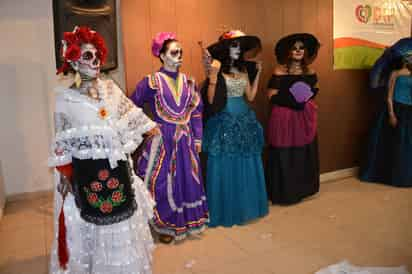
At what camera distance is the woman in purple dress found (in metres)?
2.68

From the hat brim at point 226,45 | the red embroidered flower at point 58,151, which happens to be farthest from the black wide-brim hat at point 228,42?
the red embroidered flower at point 58,151

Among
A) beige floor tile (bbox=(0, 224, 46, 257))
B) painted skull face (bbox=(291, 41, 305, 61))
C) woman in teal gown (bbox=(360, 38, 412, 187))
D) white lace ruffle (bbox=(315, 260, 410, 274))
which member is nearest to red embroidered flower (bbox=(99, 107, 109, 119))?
beige floor tile (bbox=(0, 224, 46, 257))

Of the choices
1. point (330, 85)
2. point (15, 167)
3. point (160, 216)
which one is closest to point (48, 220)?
point (15, 167)

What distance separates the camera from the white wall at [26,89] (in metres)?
3.48

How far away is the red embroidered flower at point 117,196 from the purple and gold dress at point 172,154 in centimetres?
75

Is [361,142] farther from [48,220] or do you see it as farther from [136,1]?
[48,220]

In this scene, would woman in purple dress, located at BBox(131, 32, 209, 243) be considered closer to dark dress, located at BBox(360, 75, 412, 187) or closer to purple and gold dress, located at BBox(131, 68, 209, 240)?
purple and gold dress, located at BBox(131, 68, 209, 240)

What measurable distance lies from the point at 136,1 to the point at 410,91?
9.45 feet

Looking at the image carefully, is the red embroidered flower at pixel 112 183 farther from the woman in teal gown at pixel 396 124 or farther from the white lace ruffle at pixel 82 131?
the woman in teal gown at pixel 396 124

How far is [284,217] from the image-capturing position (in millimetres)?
3240

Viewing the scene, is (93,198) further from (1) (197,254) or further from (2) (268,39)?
(2) (268,39)

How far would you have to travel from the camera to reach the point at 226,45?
9.71 ft

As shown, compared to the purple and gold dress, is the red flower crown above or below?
above

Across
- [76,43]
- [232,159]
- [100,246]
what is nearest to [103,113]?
[76,43]
